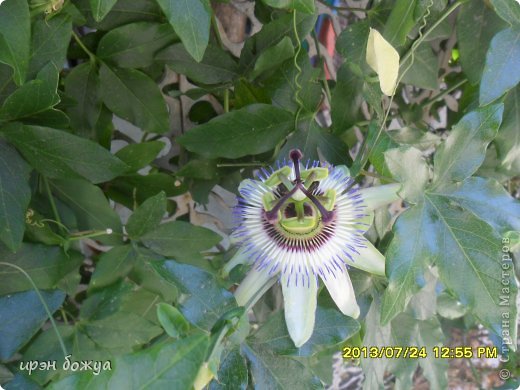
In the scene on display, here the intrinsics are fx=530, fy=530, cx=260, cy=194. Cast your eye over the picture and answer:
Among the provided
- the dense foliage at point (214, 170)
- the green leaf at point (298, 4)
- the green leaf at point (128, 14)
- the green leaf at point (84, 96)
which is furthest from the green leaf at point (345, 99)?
the green leaf at point (84, 96)

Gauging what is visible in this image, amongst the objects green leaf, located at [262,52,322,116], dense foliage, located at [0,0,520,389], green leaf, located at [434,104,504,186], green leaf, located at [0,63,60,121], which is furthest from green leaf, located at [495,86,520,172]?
green leaf, located at [0,63,60,121]

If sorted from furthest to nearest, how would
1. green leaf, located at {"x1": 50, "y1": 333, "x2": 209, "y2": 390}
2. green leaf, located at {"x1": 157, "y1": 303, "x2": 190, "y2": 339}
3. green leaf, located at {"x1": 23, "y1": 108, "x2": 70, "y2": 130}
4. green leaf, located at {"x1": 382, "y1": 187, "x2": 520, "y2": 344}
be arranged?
green leaf, located at {"x1": 23, "y1": 108, "x2": 70, "y2": 130}
green leaf, located at {"x1": 382, "y1": 187, "x2": 520, "y2": 344}
green leaf, located at {"x1": 157, "y1": 303, "x2": 190, "y2": 339}
green leaf, located at {"x1": 50, "y1": 333, "x2": 209, "y2": 390}

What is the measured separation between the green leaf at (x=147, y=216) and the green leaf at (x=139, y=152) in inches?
3.2

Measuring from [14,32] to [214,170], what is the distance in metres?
0.51

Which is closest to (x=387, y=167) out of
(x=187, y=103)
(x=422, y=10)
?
(x=422, y=10)

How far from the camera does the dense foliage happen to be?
0.76m

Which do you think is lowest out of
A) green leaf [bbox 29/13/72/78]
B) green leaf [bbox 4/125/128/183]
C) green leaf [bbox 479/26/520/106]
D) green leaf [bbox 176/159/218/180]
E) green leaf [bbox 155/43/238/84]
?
green leaf [bbox 176/159/218/180]

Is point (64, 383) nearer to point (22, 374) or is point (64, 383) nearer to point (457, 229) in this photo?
point (22, 374)

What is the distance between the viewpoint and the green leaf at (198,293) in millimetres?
755

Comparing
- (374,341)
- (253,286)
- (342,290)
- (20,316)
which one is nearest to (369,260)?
(342,290)

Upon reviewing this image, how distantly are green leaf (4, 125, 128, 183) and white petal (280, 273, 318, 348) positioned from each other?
0.33m

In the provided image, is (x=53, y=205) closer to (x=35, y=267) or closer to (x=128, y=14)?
(x=35, y=267)

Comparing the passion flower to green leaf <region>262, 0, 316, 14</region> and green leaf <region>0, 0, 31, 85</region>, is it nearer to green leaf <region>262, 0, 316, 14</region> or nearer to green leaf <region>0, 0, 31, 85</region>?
green leaf <region>262, 0, 316, 14</region>

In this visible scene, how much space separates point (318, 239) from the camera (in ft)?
2.80
